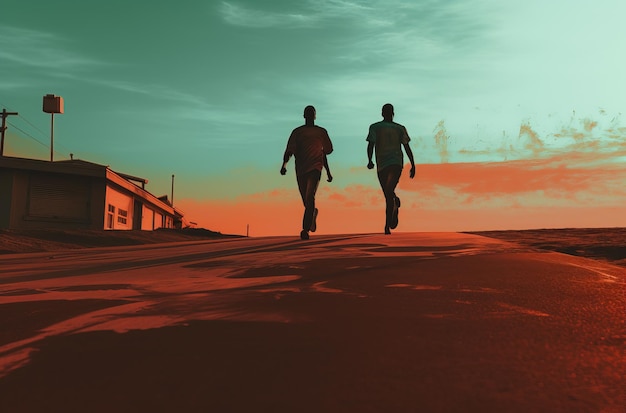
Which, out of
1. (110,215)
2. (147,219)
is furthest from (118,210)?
(147,219)

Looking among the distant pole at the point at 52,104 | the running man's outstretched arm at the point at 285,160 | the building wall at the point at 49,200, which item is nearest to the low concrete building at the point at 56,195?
the building wall at the point at 49,200

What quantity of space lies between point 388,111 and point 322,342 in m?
9.20

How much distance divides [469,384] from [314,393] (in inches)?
24.5

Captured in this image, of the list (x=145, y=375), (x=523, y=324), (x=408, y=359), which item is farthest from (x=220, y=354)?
(x=523, y=324)

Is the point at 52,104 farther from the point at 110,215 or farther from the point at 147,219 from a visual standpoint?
the point at 110,215

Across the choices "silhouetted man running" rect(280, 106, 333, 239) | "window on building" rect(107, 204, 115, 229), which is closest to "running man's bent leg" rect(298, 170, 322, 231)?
"silhouetted man running" rect(280, 106, 333, 239)

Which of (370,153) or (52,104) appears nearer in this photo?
(370,153)

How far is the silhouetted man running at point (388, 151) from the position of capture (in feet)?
38.7

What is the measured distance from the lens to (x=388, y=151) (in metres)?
11.8

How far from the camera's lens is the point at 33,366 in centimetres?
289

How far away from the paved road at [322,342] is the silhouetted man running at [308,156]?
216 inches

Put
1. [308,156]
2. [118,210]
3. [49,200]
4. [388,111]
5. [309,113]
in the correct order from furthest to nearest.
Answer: [118,210] → [49,200] → [388,111] → [309,113] → [308,156]

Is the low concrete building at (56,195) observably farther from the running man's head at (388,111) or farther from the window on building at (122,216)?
the running man's head at (388,111)

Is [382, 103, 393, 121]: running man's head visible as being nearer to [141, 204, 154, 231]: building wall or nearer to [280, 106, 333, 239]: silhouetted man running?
[280, 106, 333, 239]: silhouetted man running
